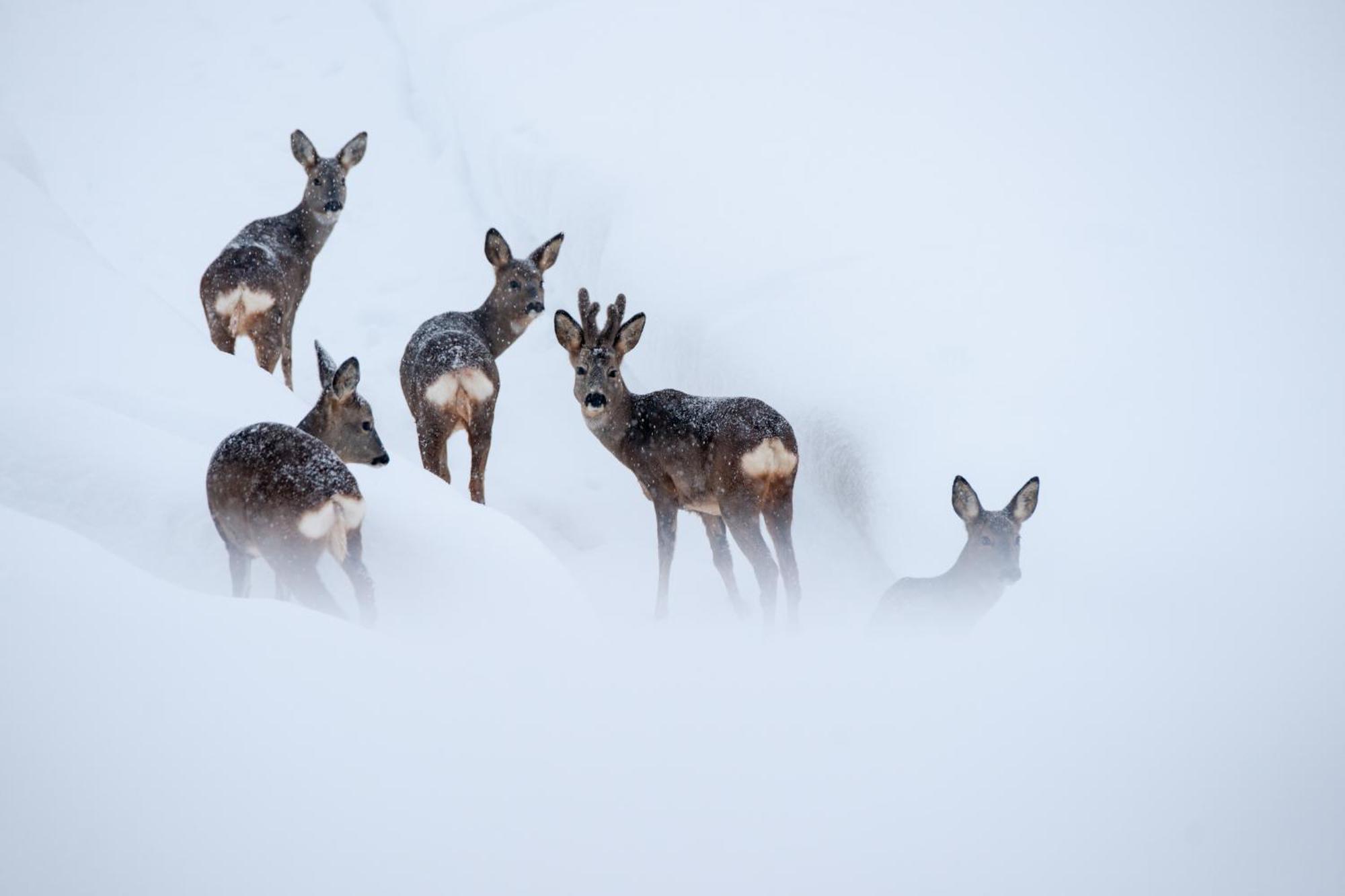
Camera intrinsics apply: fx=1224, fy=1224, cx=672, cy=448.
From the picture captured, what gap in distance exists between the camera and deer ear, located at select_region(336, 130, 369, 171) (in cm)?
827

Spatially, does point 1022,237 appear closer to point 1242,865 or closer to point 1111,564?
point 1111,564

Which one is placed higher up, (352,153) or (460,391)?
(352,153)

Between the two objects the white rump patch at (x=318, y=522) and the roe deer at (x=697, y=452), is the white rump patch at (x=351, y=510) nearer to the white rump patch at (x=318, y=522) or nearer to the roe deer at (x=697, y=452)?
the white rump patch at (x=318, y=522)

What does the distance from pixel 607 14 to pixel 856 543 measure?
21.5 feet

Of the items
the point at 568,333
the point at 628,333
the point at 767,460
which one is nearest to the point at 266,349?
the point at 568,333

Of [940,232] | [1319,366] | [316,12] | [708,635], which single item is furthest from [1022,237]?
[316,12]

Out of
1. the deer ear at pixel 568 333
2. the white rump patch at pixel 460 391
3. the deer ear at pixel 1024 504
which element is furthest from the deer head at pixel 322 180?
the deer ear at pixel 1024 504

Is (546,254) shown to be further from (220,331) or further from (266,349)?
(220,331)

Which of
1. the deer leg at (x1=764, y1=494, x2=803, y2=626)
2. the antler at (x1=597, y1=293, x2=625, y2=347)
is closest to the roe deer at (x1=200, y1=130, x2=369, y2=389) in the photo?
the antler at (x1=597, y1=293, x2=625, y2=347)

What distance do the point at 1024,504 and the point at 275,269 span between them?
459cm

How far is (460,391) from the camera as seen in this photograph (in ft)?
21.9

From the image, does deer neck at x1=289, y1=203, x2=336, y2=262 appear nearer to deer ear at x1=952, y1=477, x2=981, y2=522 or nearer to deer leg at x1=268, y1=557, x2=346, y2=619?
deer leg at x1=268, y1=557, x2=346, y2=619

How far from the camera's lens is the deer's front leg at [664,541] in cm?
614

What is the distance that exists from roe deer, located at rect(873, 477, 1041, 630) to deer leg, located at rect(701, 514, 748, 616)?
0.94m
